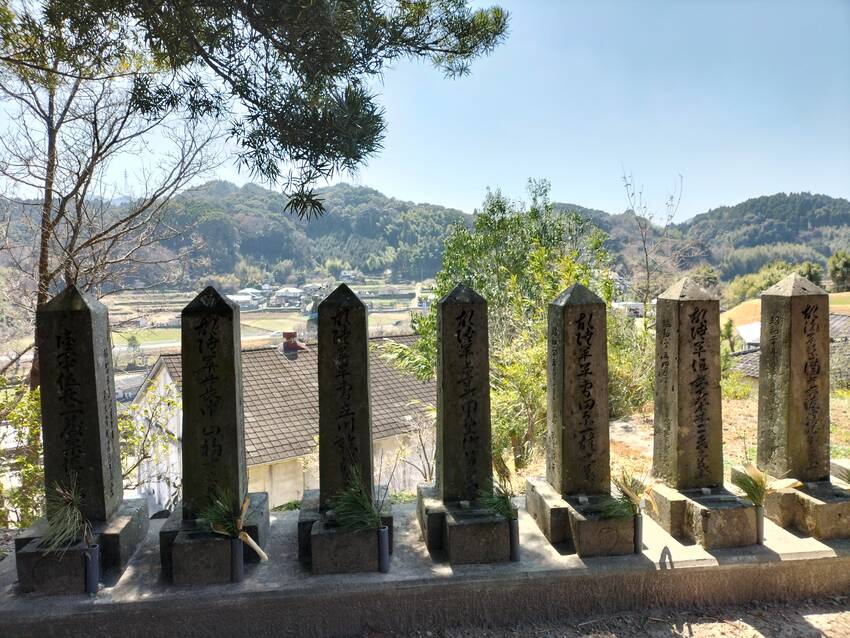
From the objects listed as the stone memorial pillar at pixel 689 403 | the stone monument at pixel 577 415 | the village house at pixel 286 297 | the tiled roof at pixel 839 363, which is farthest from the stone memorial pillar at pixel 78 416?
the village house at pixel 286 297

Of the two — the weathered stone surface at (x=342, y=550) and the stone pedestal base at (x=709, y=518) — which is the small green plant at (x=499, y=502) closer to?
the weathered stone surface at (x=342, y=550)

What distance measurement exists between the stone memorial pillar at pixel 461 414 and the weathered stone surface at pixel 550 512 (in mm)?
433

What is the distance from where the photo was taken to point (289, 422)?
1191cm

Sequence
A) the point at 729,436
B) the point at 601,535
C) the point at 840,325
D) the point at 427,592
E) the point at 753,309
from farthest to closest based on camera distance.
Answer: the point at 753,309, the point at 840,325, the point at 729,436, the point at 601,535, the point at 427,592

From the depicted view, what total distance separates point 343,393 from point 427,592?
1.32 meters

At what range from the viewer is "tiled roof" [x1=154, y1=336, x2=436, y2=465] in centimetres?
1128

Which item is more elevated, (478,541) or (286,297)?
(286,297)

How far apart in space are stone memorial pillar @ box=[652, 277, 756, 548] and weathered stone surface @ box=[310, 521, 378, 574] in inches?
81.5

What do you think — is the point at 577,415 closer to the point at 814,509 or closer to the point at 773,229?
the point at 814,509

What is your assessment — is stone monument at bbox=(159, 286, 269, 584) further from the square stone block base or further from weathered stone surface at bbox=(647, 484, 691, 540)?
the square stone block base

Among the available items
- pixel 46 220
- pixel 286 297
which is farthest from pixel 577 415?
pixel 286 297

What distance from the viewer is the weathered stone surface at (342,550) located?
3.18 m

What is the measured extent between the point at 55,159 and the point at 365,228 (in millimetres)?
24895

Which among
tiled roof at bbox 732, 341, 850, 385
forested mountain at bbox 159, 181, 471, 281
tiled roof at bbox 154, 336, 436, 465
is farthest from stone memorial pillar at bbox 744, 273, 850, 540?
forested mountain at bbox 159, 181, 471, 281
